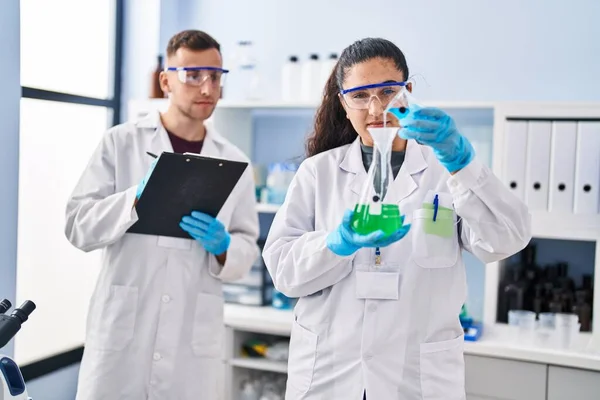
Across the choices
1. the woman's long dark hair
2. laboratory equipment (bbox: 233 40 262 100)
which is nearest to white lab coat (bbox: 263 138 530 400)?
the woman's long dark hair

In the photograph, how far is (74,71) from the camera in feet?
10.7

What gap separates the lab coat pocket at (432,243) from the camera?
1516 mm

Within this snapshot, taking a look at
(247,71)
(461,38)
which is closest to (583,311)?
(461,38)

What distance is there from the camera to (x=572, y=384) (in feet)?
7.69

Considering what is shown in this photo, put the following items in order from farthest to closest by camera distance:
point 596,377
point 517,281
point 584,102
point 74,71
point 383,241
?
point 74,71 → point 517,281 → point 584,102 → point 596,377 → point 383,241

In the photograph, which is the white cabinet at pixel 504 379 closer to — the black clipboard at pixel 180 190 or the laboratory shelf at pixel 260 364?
the laboratory shelf at pixel 260 364

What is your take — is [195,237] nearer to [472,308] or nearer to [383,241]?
[383,241]

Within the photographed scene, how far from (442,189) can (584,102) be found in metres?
1.22

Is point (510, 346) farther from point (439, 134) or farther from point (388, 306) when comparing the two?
point (439, 134)

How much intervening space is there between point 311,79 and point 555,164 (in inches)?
43.0

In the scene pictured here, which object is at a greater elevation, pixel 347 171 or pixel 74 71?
pixel 74 71

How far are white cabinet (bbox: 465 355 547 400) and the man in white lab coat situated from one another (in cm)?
90

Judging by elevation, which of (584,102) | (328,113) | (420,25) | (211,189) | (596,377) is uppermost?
(420,25)

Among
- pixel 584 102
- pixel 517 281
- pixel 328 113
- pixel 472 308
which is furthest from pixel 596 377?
pixel 328 113
